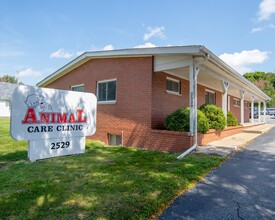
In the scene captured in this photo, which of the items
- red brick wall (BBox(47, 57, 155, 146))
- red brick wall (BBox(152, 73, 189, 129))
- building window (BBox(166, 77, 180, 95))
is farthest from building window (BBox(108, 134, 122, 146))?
building window (BBox(166, 77, 180, 95))

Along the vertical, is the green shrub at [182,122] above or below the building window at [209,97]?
→ below

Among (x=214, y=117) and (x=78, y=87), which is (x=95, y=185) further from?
(x=78, y=87)

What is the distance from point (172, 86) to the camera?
9.81 metres

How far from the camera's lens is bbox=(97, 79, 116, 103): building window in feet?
32.3

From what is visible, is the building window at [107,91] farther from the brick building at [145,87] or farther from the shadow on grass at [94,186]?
the shadow on grass at [94,186]

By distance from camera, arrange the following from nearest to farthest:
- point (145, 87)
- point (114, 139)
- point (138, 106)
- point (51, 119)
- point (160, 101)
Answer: point (51, 119)
point (145, 87)
point (138, 106)
point (160, 101)
point (114, 139)

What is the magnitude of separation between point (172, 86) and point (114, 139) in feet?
12.2

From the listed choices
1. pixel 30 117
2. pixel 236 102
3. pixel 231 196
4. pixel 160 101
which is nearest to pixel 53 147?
pixel 30 117

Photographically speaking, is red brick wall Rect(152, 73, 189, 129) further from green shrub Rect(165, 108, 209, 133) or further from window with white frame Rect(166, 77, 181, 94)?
green shrub Rect(165, 108, 209, 133)

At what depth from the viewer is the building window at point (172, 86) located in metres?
9.50

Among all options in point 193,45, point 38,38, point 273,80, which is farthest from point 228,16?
point 273,80

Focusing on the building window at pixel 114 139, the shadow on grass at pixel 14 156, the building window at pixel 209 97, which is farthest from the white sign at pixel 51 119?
the building window at pixel 209 97

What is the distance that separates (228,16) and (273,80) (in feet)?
163

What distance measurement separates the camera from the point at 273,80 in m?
50.7
